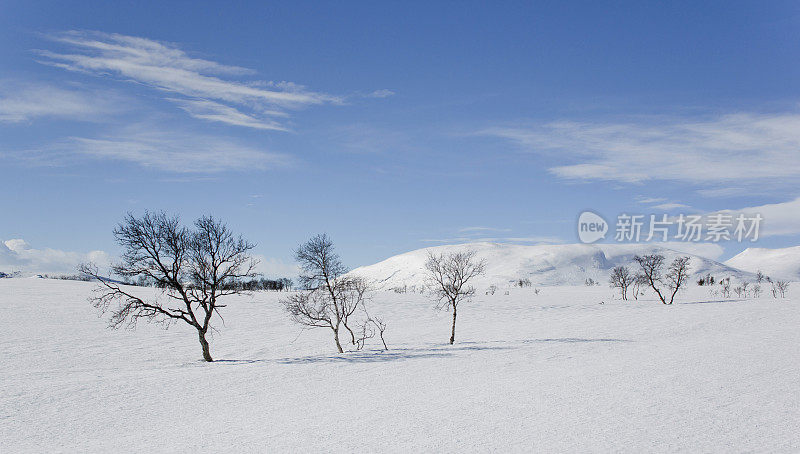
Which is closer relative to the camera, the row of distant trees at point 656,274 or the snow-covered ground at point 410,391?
the snow-covered ground at point 410,391

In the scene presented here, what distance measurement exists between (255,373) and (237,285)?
737 centimetres

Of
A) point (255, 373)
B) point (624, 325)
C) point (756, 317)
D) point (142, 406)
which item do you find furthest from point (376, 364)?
point (756, 317)

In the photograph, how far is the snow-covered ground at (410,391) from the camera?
45.8 feet

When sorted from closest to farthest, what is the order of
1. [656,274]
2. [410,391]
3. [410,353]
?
[410,391] < [410,353] < [656,274]

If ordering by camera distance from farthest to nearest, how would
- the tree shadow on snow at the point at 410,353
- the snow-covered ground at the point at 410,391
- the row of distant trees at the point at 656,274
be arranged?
the row of distant trees at the point at 656,274 < the tree shadow on snow at the point at 410,353 < the snow-covered ground at the point at 410,391

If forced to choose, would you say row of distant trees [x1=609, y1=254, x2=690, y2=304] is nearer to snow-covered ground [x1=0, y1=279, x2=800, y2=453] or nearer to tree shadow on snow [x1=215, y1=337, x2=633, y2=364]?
snow-covered ground [x1=0, y1=279, x2=800, y2=453]

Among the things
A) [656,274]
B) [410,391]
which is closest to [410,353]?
[410,391]

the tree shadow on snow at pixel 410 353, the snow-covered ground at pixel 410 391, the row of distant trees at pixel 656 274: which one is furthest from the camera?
the row of distant trees at pixel 656 274

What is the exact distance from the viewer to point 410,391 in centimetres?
2102

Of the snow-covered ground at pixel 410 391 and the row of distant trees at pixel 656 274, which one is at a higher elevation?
the row of distant trees at pixel 656 274

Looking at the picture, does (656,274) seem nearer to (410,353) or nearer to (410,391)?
(410,353)

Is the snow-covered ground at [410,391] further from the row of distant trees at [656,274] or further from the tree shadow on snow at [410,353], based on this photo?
the row of distant trees at [656,274]

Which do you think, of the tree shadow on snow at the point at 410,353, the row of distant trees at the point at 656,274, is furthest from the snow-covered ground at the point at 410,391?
the row of distant trees at the point at 656,274

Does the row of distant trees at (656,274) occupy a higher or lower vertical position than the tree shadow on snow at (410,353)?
higher
